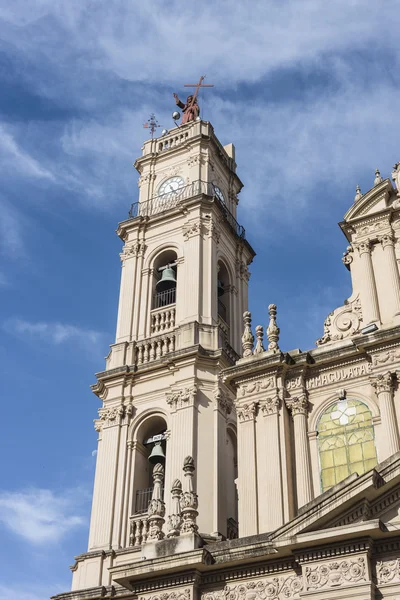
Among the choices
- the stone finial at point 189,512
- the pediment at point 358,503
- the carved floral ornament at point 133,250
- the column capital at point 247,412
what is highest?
the carved floral ornament at point 133,250

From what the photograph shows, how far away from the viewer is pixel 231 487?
78.2ft

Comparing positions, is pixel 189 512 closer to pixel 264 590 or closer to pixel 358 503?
pixel 264 590

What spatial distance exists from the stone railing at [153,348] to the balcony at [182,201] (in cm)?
523

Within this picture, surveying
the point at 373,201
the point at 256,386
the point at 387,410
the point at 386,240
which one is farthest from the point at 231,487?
the point at 373,201

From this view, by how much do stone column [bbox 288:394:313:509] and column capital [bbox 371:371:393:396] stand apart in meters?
1.86

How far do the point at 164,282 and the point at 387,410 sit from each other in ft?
35.5

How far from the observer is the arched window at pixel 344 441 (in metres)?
19.1

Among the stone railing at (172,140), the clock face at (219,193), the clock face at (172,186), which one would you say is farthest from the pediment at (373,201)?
the stone railing at (172,140)

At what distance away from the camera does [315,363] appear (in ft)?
68.5

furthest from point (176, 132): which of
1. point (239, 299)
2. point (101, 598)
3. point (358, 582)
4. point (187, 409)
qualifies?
point (358, 582)

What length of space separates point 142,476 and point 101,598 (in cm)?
470

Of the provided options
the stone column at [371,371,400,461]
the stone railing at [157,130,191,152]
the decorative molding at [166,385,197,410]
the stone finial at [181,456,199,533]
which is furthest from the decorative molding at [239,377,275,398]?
the stone railing at [157,130,191,152]

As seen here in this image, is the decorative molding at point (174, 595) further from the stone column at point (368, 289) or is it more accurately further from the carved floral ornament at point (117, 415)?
the carved floral ornament at point (117, 415)

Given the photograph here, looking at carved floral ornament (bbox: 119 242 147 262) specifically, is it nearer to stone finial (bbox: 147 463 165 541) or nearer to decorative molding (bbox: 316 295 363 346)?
decorative molding (bbox: 316 295 363 346)
